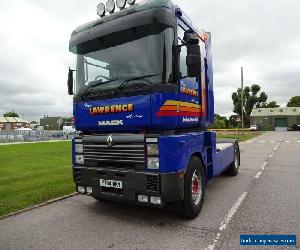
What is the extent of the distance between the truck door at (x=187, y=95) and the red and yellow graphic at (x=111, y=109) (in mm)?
857

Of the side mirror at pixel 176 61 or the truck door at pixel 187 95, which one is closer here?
the side mirror at pixel 176 61

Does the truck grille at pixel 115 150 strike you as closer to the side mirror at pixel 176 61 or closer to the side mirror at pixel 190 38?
the side mirror at pixel 176 61

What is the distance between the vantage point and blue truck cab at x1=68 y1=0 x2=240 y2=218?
16.7ft

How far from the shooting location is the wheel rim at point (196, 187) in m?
5.82

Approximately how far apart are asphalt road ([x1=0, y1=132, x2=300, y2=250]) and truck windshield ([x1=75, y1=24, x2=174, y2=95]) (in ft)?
7.58

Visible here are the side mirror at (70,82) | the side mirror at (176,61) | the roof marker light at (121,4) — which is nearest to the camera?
the side mirror at (176,61)

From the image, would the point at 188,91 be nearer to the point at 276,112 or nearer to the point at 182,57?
the point at 182,57

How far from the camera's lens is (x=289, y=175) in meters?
10.0

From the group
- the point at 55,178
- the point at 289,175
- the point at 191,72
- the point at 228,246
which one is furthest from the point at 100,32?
the point at 289,175

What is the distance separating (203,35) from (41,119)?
461ft

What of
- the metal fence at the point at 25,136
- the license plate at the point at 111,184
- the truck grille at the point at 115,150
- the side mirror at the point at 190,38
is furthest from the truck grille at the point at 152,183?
the metal fence at the point at 25,136

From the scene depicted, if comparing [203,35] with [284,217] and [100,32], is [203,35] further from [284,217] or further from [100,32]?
[284,217]

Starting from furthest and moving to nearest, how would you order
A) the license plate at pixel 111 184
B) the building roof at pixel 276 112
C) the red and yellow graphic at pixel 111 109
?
the building roof at pixel 276 112 → the license plate at pixel 111 184 → the red and yellow graphic at pixel 111 109

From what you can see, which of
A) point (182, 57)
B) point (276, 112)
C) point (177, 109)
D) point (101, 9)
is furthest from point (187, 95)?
point (276, 112)
